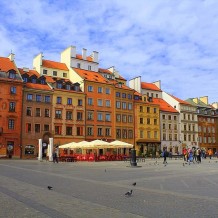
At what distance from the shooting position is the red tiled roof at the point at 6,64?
183 ft

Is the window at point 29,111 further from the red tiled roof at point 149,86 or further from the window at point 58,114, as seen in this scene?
the red tiled roof at point 149,86

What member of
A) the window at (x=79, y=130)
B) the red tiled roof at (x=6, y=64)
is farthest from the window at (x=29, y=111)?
the window at (x=79, y=130)

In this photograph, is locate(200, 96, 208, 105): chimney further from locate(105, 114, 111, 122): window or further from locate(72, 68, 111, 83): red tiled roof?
locate(105, 114, 111, 122): window

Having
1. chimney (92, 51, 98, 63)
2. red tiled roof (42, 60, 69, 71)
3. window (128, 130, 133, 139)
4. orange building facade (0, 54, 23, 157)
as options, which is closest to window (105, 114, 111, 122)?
window (128, 130, 133, 139)

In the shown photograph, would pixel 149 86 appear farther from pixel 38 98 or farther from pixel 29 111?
pixel 29 111

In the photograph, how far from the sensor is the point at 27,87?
5566 centimetres

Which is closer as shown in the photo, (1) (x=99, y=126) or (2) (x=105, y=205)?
(2) (x=105, y=205)

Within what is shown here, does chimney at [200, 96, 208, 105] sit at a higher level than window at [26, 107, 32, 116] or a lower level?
higher

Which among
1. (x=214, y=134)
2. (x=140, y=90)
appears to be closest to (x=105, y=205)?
(x=140, y=90)

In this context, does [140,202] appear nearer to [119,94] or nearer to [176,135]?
[119,94]

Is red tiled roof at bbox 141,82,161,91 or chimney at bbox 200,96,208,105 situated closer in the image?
red tiled roof at bbox 141,82,161,91

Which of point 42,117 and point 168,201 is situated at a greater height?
point 42,117

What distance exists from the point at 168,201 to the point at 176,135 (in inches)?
2756

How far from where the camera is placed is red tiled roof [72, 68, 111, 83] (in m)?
65.0
